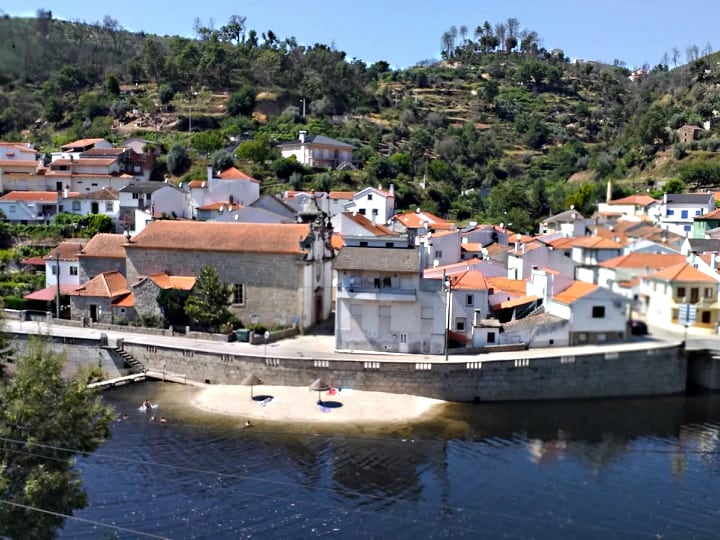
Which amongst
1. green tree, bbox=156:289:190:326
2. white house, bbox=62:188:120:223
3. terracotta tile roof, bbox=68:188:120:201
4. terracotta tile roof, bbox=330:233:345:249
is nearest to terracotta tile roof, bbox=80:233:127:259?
green tree, bbox=156:289:190:326

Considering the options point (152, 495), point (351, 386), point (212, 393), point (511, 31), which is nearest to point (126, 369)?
point (212, 393)

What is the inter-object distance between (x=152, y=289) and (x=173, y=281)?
762 mm

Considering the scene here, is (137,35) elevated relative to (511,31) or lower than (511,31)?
lower

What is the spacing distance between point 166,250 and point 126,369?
482cm

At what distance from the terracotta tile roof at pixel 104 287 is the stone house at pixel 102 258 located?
2.48ft

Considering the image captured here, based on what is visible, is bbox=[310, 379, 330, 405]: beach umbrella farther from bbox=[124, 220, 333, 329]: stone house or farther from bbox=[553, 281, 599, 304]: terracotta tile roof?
bbox=[553, 281, 599, 304]: terracotta tile roof

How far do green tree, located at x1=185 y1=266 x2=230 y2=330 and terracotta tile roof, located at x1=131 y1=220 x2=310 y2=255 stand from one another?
4.49ft

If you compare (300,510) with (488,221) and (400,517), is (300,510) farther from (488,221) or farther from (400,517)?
(488,221)

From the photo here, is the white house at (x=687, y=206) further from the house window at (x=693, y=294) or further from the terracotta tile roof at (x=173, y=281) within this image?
the house window at (x=693, y=294)

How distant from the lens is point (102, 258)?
89.5 feet

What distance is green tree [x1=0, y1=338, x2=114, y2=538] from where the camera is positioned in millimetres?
9008

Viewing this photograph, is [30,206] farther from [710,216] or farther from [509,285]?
[710,216]

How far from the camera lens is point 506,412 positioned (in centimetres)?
1962

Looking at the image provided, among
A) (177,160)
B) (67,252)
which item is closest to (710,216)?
(67,252)
